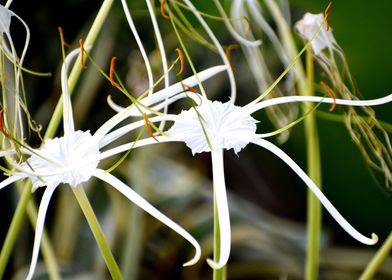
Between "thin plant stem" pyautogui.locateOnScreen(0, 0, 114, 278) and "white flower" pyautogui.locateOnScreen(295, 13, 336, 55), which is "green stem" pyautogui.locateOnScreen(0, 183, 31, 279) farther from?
"white flower" pyautogui.locateOnScreen(295, 13, 336, 55)

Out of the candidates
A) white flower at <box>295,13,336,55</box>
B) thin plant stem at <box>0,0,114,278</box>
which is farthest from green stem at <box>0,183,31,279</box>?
white flower at <box>295,13,336,55</box>

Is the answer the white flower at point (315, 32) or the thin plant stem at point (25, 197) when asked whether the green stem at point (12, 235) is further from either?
A: the white flower at point (315, 32)

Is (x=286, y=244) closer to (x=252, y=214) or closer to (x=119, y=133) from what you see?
(x=252, y=214)

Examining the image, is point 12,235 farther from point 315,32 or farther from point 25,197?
point 315,32

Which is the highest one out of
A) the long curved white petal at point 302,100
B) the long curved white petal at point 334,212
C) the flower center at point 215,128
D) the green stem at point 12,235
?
the long curved white petal at point 302,100

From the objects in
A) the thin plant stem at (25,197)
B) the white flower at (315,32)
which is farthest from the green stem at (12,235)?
the white flower at (315,32)

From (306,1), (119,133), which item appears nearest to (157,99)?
(119,133)

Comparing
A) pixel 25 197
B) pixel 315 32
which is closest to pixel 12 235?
pixel 25 197
